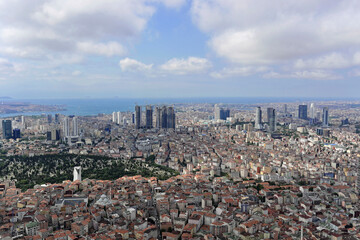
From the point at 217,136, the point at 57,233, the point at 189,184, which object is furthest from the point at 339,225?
the point at 217,136

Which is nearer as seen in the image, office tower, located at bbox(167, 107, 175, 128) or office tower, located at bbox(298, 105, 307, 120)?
office tower, located at bbox(167, 107, 175, 128)

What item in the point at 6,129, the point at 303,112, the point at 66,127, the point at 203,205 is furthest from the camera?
the point at 303,112

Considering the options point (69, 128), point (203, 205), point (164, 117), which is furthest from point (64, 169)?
point (164, 117)

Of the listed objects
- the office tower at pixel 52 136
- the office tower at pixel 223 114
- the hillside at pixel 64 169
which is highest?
the office tower at pixel 223 114

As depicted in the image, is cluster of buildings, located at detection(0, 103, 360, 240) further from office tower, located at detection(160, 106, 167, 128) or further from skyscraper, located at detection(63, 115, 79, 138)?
office tower, located at detection(160, 106, 167, 128)

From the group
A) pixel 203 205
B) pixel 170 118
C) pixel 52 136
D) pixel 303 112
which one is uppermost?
pixel 303 112

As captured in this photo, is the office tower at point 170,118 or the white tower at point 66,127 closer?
the white tower at point 66,127

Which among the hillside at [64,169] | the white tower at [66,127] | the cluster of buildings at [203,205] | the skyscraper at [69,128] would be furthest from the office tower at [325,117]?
the white tower at [66,127]

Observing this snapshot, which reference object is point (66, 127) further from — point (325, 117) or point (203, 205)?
point (325, 117)

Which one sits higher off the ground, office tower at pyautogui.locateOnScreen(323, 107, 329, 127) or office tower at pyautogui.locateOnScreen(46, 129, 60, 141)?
office tower at pyautogui.locateOnScreen(323, 107, 329, 127)

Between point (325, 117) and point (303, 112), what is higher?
point (303, 112)

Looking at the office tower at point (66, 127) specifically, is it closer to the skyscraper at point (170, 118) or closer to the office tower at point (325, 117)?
the skyscraper at point (170, 118)

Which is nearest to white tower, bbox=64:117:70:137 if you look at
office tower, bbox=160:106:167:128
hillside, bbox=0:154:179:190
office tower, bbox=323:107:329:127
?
hillside, bbox=0:154:179:190

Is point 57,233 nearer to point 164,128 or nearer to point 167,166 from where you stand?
point 167,166
